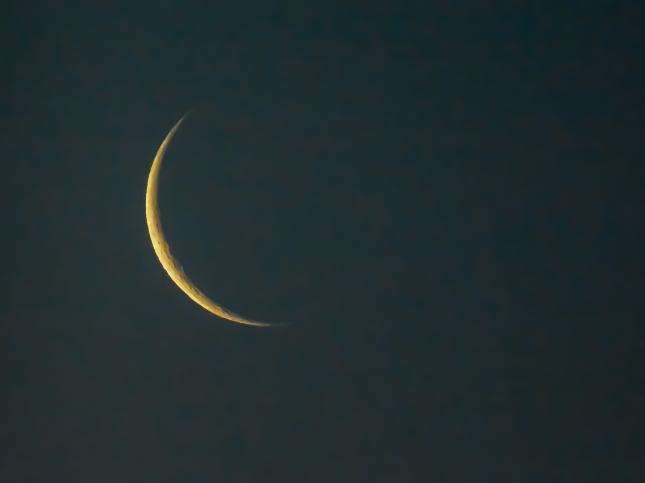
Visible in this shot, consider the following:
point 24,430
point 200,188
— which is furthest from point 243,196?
point 24,430

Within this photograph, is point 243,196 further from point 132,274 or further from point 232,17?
point 232,17

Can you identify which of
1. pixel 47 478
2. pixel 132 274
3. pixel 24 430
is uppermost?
pixel 132 274

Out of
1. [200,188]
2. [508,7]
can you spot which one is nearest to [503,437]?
[200,188]

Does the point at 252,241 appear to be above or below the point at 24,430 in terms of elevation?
above

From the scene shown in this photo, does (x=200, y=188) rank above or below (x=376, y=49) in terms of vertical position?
below

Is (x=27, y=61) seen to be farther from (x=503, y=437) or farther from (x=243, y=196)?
(x=503, y=437)

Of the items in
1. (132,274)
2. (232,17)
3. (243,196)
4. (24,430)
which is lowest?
(24,430)
